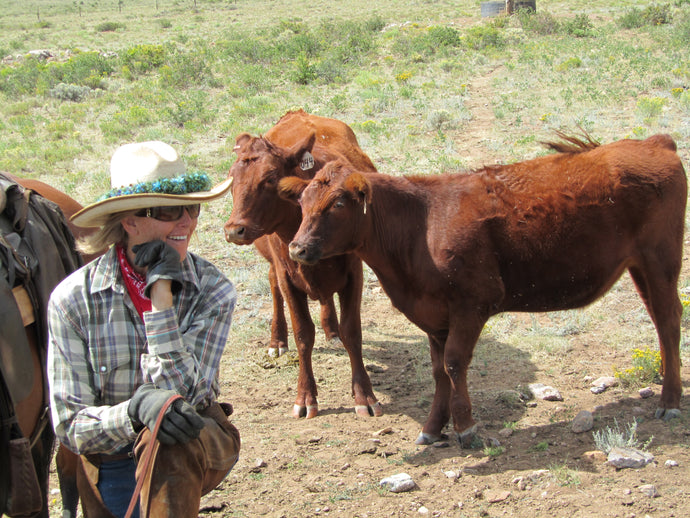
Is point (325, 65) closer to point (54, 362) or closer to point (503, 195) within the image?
point (503, 195)

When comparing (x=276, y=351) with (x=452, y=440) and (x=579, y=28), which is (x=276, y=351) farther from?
(x=579, y=28)

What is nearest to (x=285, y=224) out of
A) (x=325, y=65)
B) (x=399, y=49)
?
(x=325, y=65)

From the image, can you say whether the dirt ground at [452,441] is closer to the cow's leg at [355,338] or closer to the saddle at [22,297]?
the cow's leg at [355,338]

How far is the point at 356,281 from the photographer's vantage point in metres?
6.00

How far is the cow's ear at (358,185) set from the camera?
4.92 meters

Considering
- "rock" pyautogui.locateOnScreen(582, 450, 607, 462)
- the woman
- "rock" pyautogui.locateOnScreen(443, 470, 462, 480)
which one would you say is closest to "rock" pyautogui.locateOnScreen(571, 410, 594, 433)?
"rock" pyautogui.locateOnScreen(582, 450, 607, 462)

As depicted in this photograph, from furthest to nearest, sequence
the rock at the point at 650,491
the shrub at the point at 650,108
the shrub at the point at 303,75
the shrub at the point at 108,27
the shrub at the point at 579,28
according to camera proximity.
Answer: the shrub at the point at 108,27 < the shrub at the point at 579,28 < the shrub at the point at 303,75 < the shrub at the point at 650,108 < the rock at the point at 650,491

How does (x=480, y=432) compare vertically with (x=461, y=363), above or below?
below

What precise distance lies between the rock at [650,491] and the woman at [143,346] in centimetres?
253

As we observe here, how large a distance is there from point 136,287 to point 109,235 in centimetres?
26

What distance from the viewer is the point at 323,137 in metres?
6.94

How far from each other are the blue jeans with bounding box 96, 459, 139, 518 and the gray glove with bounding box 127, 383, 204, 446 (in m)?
0.41

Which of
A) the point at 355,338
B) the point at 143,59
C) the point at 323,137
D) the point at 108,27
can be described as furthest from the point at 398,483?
the point at 108,27

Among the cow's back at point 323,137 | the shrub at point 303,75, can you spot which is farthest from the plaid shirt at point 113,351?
the shrub at point 303,75
